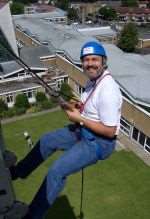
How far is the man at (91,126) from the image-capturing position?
7047mm

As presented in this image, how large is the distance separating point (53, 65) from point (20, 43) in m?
20.4

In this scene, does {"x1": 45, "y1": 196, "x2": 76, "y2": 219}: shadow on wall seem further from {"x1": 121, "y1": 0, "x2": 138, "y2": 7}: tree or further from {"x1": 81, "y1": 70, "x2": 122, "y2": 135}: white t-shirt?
{"x1": 121, "y1": 0, "x2": 138, "y2": 7}: tree

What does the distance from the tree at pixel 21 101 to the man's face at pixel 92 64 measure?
34613mm

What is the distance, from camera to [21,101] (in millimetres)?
41375

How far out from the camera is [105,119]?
7.14 m

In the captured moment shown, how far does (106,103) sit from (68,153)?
4.29 ft

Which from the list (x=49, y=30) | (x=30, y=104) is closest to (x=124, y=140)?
(x=30, y=104)

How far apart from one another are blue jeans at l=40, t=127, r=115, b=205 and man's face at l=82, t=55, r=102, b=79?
1407mm

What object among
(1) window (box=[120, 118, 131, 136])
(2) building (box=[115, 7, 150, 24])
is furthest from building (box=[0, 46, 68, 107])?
(2) building (box=[115, 7, 150, 24])

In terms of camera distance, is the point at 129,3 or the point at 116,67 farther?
the point at 129,3

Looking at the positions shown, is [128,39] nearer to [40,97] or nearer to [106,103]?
[40,97]

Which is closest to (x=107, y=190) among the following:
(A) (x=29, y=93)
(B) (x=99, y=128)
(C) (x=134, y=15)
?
(A) (x=29, y=93)

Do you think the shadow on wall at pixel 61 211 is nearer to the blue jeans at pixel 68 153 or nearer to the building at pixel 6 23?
the blue jeans at pixel 68 153

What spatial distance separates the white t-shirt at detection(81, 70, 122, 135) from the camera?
7090 millimetres
